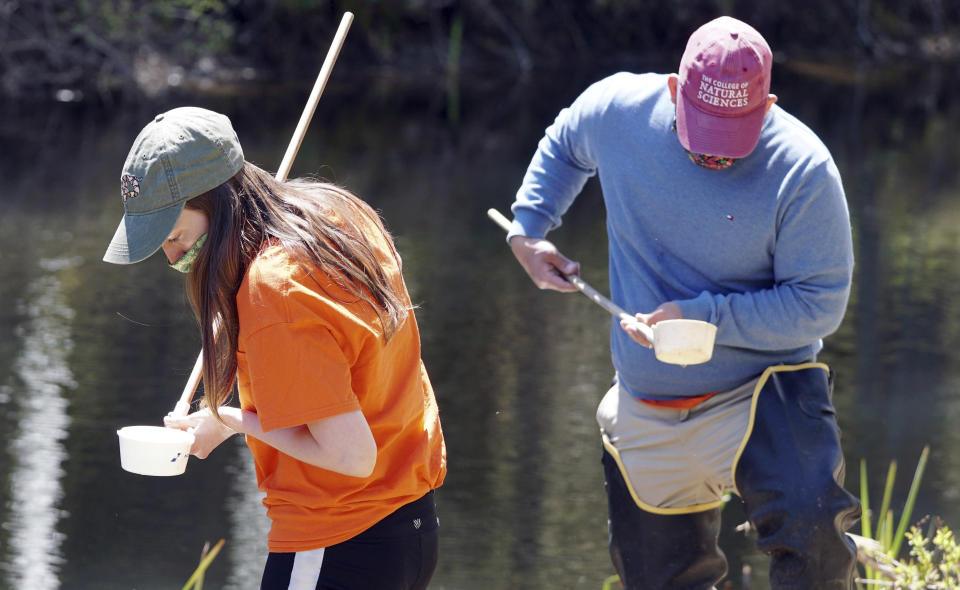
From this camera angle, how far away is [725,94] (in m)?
2.31

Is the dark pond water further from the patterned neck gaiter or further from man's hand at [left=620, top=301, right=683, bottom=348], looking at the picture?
the patterned neck gaiter

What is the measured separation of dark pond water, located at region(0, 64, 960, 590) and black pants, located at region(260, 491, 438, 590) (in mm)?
2204

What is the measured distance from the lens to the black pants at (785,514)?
2232 millimetres

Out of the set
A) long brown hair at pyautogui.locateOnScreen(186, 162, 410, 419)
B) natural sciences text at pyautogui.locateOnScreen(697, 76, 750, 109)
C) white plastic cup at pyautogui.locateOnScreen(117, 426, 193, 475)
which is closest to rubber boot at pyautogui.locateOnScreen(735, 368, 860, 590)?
natural sciences text at pyautogui.locateOnScreen(697, 76, 750, 109)

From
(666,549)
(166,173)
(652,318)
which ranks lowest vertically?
(666,549)

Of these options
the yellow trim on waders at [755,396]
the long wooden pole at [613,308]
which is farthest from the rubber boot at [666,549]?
the long wooden pole at [613,308]

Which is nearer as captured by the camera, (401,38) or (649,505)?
(649,505)

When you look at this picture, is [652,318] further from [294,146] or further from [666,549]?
[294,146]

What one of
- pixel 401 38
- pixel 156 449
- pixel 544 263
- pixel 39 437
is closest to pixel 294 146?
pixel 156 449

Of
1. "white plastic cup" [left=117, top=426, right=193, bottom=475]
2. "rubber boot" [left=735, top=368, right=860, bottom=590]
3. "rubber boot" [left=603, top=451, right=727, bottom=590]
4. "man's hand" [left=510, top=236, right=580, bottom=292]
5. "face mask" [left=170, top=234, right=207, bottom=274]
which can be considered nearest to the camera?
"face mask" [left=170, top=234, right=207, bottom=274]

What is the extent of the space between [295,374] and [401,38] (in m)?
16.4

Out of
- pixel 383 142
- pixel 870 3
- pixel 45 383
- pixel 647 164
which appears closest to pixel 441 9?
pixel 383 142

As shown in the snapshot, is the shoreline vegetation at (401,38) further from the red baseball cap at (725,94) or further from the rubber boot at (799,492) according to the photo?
the rubber boot at (799,492)

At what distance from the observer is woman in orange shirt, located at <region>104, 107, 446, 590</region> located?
5.51 feet
